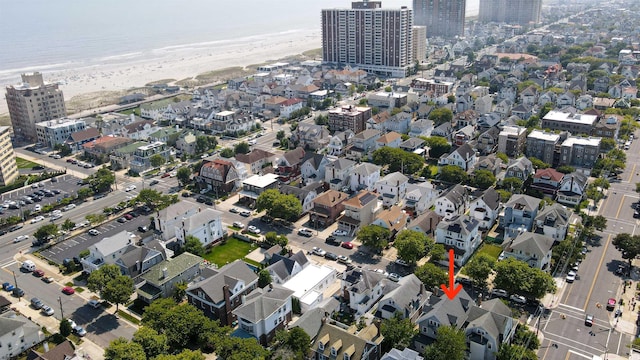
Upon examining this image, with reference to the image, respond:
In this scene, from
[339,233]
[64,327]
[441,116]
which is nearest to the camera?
[64,327]

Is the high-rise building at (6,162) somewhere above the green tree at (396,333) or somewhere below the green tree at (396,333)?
above

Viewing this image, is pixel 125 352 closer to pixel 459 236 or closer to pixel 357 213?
pixel 357 213

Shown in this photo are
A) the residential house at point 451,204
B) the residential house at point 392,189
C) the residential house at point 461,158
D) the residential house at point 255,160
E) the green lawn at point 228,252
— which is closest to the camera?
the green lawn at point 228,252

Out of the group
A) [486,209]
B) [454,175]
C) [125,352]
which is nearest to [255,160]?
[454,175]

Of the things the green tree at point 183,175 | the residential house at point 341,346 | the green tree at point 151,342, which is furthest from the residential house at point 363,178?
the green tree at point 151,342

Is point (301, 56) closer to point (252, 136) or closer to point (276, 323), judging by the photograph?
point (252, 136)

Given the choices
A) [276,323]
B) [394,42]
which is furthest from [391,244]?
[394,42]

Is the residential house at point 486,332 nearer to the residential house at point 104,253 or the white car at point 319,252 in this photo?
the white car at point 319,252

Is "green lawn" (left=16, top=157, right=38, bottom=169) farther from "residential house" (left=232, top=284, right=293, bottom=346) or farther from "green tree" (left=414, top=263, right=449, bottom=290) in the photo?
"green tree" (left=414, top=263, right=449, bottom=290)

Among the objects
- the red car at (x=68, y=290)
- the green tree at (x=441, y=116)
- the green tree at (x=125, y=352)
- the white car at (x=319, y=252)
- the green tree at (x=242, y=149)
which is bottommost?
the white car at (x=319, y=252)
